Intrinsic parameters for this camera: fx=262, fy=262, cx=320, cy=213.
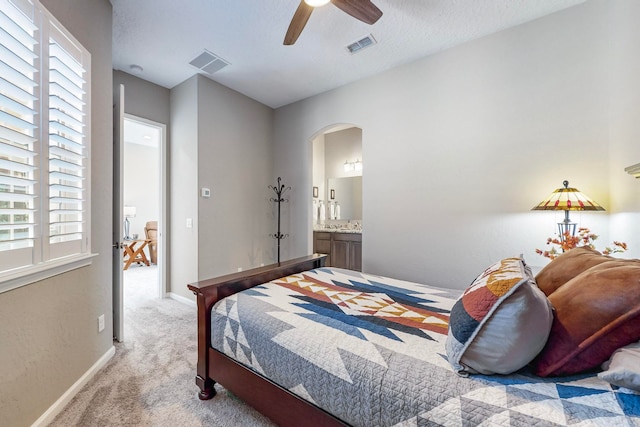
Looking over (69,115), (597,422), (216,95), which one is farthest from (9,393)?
(216,95)

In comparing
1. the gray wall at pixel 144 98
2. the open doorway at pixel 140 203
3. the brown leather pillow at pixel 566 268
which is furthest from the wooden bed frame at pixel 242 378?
the open doorway at pixel 140 203

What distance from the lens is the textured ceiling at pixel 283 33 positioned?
2258mm

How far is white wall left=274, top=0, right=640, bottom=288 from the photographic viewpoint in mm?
2205

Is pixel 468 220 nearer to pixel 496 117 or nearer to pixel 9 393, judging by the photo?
pixel 496 117

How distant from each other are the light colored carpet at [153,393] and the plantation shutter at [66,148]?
0.96m

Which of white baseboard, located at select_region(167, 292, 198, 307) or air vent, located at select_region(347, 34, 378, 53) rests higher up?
air vent, located at select_region(347, 34, 378, 53)

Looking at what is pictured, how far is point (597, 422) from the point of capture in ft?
2.30

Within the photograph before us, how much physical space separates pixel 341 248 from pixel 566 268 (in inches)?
132

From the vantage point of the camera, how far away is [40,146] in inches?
58.2

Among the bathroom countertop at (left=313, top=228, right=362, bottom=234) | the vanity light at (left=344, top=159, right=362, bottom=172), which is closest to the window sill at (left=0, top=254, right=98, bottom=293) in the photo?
the bathroom countertop at (left=313, top=228, right=362, bottom=234)

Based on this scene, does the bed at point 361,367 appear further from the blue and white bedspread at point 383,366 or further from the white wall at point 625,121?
the white wall at point 625,121

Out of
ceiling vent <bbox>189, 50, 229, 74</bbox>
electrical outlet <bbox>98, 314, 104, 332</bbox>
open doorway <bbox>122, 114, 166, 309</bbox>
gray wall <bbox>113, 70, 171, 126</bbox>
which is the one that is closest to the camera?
electrical outlet <bbox>98, 314, 104, 332</bbox>

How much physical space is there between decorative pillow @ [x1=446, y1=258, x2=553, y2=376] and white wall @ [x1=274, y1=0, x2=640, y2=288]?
1963mm

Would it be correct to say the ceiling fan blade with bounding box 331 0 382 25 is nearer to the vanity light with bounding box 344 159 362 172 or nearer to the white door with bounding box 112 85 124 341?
the white door with bounding box 112 85 124 341
